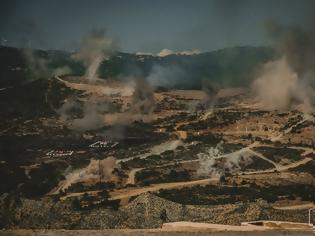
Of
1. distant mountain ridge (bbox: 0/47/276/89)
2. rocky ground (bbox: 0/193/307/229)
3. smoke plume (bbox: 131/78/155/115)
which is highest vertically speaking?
distant mountain ridge (bbox: 0/47/276/89)

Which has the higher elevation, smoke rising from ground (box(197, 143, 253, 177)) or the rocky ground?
smoke rising from ground (box(197, 143, 253, 177))

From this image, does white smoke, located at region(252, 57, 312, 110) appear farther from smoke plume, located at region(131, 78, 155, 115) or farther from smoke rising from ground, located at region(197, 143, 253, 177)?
smoke rising from ground, located at region(197, 143, 253, 177)

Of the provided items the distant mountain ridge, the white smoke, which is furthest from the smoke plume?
the white smoke

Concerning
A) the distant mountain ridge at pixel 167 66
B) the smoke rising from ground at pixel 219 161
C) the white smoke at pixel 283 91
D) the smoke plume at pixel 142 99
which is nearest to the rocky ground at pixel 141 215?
the smoke rising from ground at pixel 219 161

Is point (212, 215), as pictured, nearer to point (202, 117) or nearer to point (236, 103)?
point (202, 117)

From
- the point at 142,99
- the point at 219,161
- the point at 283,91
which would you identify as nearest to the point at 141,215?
the point at 219,161

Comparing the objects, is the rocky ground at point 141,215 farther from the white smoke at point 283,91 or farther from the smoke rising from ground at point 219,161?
the white smoke at point 283,91

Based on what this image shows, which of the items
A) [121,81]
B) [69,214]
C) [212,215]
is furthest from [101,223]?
[121,81]

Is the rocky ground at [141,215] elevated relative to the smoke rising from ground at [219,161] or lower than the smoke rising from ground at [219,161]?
lower
